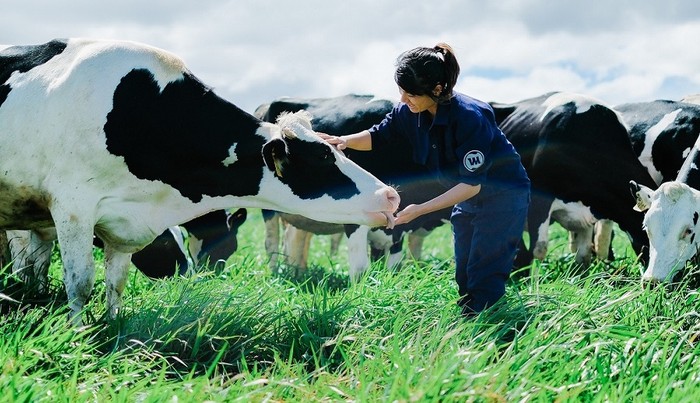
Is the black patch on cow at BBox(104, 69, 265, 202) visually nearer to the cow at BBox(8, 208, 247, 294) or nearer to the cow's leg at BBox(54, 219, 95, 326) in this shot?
the cow's leg at BBox(54, 219, 95, 326)

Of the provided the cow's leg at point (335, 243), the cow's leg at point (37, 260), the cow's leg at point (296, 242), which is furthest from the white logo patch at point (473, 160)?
the cow's leg at point (335, 243)

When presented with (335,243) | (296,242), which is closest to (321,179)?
(296,242)

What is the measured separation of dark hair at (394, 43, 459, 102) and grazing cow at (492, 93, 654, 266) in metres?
4.02

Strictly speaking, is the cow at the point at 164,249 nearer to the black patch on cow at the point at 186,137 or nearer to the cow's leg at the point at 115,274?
the cow's leg at the point at 115,274

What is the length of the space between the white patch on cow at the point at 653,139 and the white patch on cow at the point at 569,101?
80 cm

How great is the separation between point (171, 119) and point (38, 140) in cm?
81

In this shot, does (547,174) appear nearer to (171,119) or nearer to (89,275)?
(171,119)

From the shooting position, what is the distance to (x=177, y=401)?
3.29 metres

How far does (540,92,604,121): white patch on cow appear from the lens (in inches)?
334

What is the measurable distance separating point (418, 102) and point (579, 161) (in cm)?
420

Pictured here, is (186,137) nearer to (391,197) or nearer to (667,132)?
(391,197)

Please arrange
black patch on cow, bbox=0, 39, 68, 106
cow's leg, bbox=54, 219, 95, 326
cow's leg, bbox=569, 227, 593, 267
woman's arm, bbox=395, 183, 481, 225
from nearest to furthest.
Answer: woman's arm, bbox=395, 183, 481, 225
cow's leg, bbox=54, 219, 95, 326
black patch on cow, bbox=0, 39, 68, 106
cow's leg, bbox=569, 227, 593, 267

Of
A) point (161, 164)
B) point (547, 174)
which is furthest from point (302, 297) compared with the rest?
point (547, 174)

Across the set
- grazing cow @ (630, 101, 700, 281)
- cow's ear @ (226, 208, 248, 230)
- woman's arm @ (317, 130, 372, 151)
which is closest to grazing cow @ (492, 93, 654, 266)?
grazing cow @ (630, 101, 700, 281)
